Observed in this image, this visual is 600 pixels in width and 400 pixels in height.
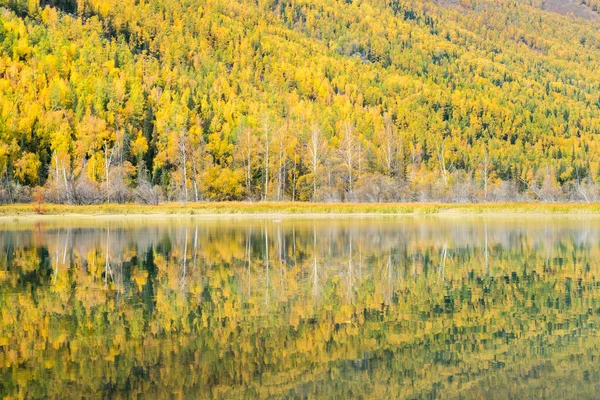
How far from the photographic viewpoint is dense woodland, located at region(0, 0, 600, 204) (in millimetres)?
88500

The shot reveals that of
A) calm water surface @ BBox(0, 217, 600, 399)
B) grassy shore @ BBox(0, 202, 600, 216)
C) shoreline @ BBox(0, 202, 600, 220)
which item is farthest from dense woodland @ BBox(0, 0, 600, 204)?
calm water surface @ BBox(0, 217, 600, 399)

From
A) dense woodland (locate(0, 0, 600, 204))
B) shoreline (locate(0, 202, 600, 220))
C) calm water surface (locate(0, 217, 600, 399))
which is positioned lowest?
calm water surface (locate(0, 217, 600, 399))

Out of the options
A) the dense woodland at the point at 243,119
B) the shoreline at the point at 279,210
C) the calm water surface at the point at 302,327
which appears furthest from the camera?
the dense woodland at the point at 243,119

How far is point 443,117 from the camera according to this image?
520ft

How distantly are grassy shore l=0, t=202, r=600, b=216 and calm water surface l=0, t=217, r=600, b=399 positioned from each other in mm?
44647

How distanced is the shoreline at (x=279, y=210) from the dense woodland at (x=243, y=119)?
786 cm

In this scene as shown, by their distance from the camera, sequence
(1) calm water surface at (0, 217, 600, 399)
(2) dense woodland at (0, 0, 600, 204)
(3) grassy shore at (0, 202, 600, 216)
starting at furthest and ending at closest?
(2) dense woodland at (0, 0, 600, 204) < (3) grassy shore at (0, 202, 600, 216) < (1) calm water surface at (0, 217, 600, 399)

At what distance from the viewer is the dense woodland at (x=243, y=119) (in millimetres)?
88500

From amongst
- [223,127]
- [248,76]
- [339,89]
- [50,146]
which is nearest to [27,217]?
[50,146]

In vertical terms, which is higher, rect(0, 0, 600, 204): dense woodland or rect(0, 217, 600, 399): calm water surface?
rect(0, 0, 600, 204): dense woodland

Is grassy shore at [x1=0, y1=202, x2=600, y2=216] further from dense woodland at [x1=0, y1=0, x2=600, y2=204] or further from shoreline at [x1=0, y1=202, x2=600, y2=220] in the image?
dense woodland at [x1=0, y1=0, x2=600, y2=204]

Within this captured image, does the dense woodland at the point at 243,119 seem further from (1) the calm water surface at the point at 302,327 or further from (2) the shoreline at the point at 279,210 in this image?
(1) the calm water surface at the point at 302,327

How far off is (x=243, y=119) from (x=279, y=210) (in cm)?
3727

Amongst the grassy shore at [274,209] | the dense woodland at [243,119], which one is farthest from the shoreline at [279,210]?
the dense woodland at [243,119]
